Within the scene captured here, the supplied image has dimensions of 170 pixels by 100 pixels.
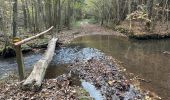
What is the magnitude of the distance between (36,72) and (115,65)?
534 centimetres

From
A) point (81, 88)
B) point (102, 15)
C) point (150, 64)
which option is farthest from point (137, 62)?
point (102, 15)

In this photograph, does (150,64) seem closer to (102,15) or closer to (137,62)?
(137,62)

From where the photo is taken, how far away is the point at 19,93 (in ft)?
27.8

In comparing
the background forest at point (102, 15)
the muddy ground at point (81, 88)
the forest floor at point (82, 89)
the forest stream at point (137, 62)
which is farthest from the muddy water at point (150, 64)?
the background forest at point (102, 15)

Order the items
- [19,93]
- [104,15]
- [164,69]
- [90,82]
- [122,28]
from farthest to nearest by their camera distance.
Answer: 1. [104,15]
2. [122,28]
3. [164,69]
4. [90,82]
5. [19,93]

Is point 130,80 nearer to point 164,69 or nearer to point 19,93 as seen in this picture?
point 164,69

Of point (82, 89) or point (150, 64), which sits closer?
point (82, 89)

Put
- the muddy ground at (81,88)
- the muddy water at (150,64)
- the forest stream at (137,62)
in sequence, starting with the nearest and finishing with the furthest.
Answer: the muddy ground at (81,88) → the muddy water at (150,64) → the forest stream at (137,62)

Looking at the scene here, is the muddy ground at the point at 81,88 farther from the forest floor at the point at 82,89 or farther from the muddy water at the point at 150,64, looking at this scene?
the muddy water at the point at 150,64

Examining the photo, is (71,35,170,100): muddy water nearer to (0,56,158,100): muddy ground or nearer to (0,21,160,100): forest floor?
(0,21,160,100): forest floor

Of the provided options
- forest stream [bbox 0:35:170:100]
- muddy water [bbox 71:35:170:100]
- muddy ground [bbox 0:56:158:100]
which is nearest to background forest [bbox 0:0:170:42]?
forest stream [bbox 0:35:170:100]

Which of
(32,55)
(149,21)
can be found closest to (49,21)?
(149,21)

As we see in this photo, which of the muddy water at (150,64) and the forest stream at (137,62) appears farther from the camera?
the forest stream at (137,62)

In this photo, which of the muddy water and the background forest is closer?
the muddy water
